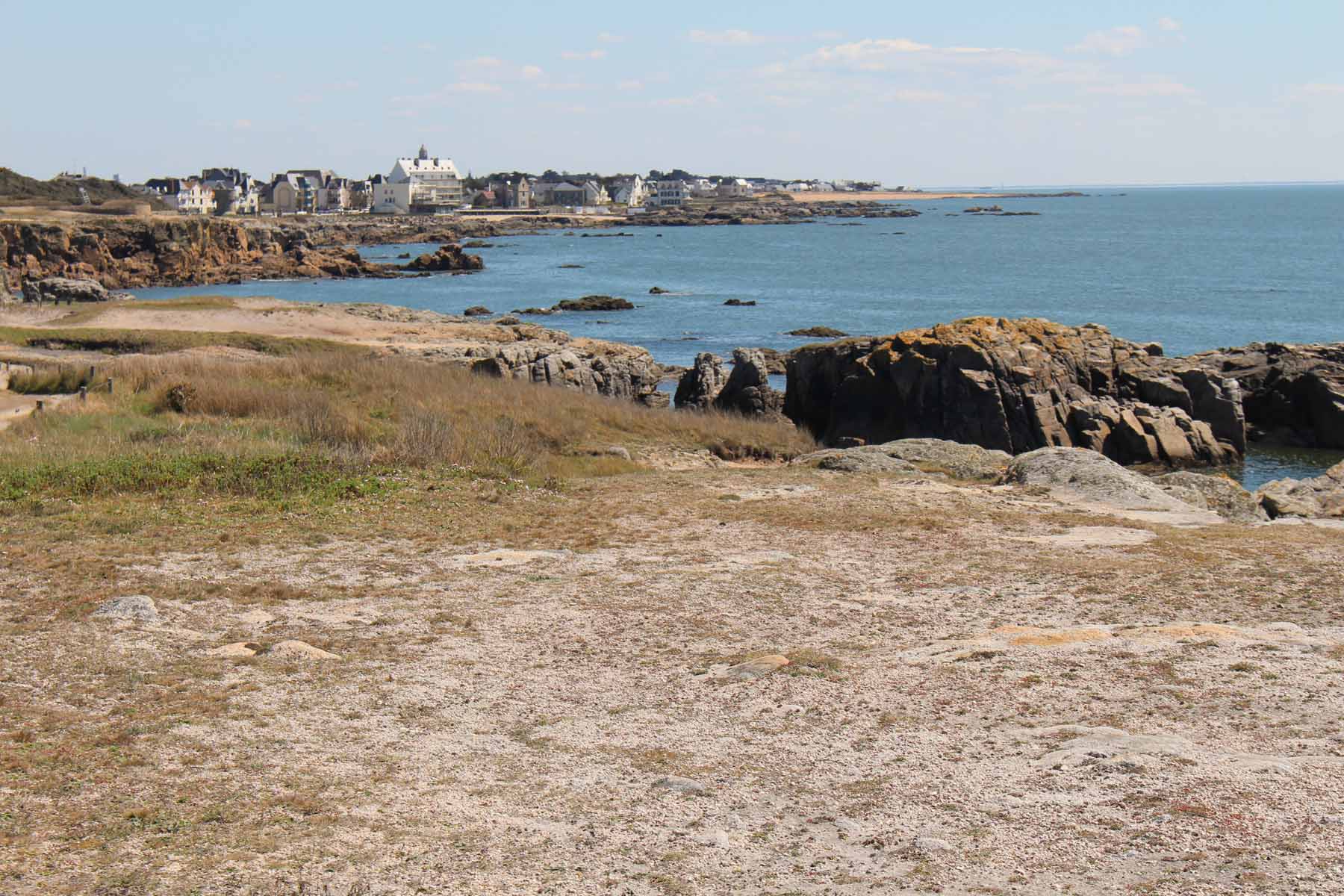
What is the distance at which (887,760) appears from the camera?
7.33 metres

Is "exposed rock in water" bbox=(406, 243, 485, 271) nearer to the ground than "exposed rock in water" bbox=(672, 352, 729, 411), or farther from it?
farther from it

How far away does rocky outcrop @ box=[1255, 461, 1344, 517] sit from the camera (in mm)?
16984

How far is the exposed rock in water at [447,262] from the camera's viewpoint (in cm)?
9675

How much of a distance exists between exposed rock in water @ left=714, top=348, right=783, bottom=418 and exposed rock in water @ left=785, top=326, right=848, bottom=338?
22574 mm

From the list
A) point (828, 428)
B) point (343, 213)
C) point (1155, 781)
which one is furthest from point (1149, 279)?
point (343, 213)

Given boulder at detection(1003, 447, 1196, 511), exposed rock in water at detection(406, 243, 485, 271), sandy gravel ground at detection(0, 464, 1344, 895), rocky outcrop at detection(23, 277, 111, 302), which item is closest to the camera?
sandy gravel ground at detection(0, 464, 1344, 895)

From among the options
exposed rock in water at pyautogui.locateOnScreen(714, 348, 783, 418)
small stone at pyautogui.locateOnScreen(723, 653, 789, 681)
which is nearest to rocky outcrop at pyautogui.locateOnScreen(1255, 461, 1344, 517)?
small stone at pyautogui.locateOnScreen(723, 653, 789, 681)

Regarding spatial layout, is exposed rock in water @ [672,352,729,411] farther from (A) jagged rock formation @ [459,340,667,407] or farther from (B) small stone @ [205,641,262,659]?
(B) small stone @ [205,641,262,659]

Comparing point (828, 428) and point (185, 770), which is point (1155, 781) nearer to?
point (185, 770)

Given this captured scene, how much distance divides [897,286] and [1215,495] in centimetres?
6757

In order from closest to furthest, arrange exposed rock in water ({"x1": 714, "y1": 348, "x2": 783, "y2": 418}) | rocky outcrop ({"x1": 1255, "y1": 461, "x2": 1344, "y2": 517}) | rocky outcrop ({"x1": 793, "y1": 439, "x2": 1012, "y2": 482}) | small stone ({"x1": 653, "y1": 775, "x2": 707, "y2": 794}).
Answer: small stone ({"x1": 653, "y1": 775, "x2": 707, "y2": 794})
rocky outcrop ({"x1": 1255, "y1": 461, "x2": 1344, "y2": 517})
rocky outcrop ({"x1": 793, "y1": 439, "x2": 1012, "y2": 482})
exposed rock in water ({"x1": 714, "y1": 348, "x2": 783, "y2": 418})

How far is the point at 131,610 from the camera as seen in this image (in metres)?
10.0

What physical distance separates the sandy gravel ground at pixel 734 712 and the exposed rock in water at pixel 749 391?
60.3 feet

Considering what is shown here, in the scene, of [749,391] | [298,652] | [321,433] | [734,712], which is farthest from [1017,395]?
[298,652]
